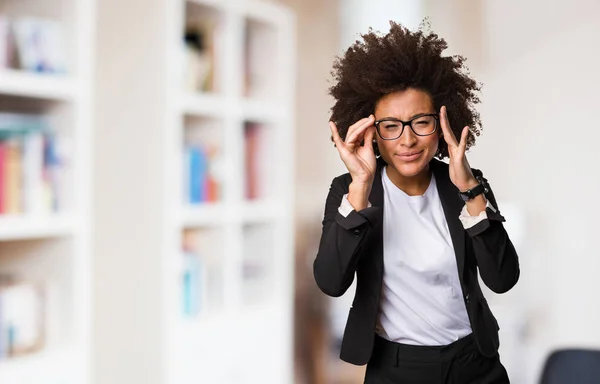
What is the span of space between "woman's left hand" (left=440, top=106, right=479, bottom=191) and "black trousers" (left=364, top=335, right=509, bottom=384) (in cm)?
9

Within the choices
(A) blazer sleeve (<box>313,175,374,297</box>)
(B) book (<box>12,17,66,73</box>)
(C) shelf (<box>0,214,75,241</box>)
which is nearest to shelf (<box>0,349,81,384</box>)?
(C) shelf (<box>0,214,75,241</box>)

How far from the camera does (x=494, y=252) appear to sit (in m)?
0.35

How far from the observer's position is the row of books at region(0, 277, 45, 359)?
179 cm

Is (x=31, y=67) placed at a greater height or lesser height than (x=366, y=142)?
greater

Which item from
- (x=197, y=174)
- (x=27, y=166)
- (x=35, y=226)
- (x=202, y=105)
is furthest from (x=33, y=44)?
(x=197, y=174)

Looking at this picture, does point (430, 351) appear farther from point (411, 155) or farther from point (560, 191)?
point (560, 191)

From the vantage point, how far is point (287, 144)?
2668mm

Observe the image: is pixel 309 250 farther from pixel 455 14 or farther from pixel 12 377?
pixel 455 14

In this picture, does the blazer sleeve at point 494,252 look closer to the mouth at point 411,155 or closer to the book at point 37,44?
the mouth at point 411,155

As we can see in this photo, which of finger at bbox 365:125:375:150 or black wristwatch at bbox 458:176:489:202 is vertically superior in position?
finger at bbox 365:125:375:150

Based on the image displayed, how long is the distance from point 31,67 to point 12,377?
0.80 meters

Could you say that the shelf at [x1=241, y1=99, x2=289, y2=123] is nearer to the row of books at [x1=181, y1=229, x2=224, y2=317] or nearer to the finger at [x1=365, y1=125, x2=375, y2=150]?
the row of books at [x1=181, y1=229, x2=224, y2=317]

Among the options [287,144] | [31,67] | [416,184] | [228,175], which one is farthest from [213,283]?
[416,184]

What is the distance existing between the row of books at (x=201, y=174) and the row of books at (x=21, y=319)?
615 millimetres
